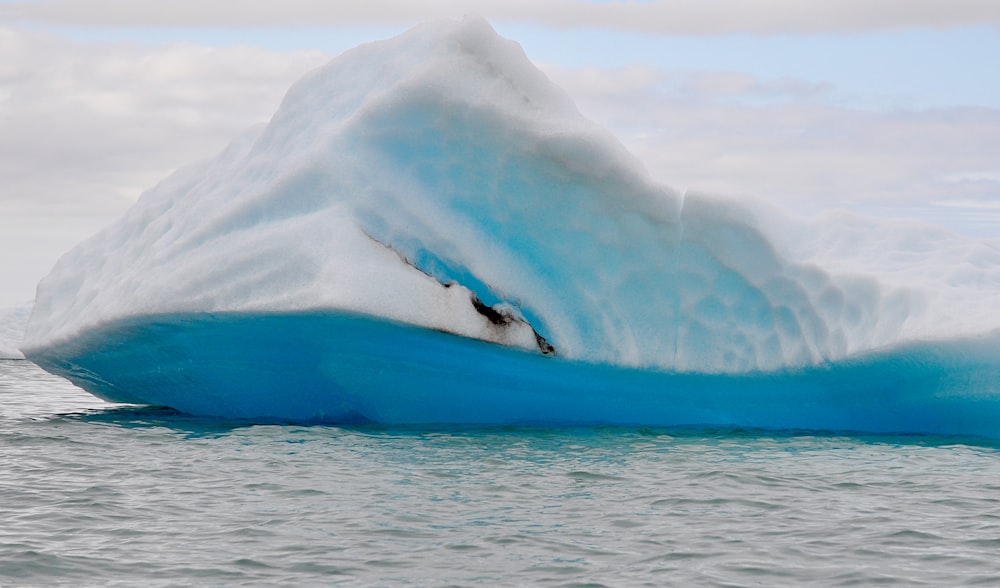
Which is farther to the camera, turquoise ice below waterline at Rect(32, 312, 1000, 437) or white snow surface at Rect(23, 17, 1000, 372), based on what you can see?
white snow surface at Rect(23, 17, 1000, 372)

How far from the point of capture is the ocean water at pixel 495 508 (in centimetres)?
489

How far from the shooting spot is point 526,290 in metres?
8.76

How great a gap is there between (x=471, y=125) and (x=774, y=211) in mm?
2690

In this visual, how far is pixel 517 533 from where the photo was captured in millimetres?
5461

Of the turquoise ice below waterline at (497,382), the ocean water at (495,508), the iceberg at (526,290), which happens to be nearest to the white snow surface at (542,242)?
the iceberg at (526,290)

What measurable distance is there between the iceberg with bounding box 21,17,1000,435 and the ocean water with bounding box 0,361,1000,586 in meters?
0.42

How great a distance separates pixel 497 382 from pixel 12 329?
1833cm

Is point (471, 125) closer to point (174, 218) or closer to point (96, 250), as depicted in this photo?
point (174, 218)

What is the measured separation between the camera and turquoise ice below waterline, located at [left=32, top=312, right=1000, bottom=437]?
332 inches

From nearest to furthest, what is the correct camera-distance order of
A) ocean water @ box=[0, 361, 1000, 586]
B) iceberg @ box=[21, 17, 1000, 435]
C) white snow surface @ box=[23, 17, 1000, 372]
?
ocean water @ box=[0, 361, 1000, 586], iceberg @ box=[21, 17, 1000, 435], white snow surface @ box=[23, 17, 1000, 372]

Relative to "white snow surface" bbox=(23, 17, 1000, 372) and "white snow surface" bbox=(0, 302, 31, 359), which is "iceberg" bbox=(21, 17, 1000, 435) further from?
"white snow surface" bbox=(0, 302, 31, 359)

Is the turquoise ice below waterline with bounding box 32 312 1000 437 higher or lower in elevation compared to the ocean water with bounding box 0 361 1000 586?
higher

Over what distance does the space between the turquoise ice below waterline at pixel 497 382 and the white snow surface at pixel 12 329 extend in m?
15.3

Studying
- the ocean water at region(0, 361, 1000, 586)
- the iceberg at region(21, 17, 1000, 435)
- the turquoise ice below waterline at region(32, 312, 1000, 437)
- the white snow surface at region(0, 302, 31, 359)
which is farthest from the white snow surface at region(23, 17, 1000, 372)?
the white snow surface at region(0, 302, 31, 359)
